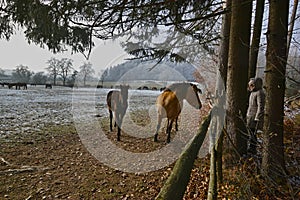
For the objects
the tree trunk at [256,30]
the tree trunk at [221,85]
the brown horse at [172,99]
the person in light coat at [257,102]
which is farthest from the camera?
the brown horse at [172,99]

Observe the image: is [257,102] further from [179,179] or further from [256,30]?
[179,179]

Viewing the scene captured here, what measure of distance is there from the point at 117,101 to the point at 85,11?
11.6 feet

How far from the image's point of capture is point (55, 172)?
4699mm

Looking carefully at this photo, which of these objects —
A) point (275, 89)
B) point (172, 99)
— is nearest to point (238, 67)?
point (275, 89)

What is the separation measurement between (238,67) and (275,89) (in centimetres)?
94

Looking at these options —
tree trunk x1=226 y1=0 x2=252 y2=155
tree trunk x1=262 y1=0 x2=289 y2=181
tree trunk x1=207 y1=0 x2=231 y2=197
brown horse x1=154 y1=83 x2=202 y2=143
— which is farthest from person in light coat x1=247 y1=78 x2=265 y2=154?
brown horse x1=154 y1=83 x2=202 y2=143

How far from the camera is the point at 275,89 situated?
11.2 ft

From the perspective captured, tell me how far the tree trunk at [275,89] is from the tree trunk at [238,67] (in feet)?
2.32

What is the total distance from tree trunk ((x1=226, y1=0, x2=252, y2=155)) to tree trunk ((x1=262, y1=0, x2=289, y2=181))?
0.71 metres

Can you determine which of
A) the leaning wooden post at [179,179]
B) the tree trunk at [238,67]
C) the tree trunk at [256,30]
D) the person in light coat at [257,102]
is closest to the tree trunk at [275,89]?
the tree trunk at [238,67]

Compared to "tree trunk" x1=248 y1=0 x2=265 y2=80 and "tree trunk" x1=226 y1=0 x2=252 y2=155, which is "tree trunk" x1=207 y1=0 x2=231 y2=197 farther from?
"tree trunk" x1=248 y1=0 x2=265 y2=80

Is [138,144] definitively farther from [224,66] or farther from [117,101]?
[224,66]

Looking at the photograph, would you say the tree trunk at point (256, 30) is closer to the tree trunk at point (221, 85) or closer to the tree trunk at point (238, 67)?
the tree trunk at point (221, 85)

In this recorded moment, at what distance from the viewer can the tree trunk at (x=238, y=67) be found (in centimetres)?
422
